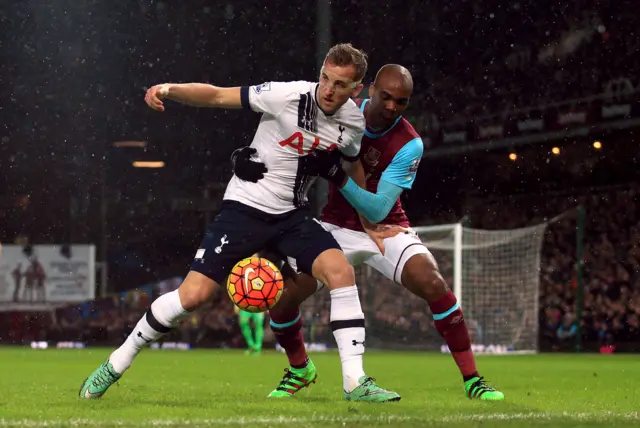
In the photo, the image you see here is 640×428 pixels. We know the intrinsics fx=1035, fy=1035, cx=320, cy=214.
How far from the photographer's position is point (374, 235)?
6.05 meters

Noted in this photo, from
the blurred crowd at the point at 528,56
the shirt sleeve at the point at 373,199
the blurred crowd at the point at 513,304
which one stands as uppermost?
the blurred crowd at the point at 528,56

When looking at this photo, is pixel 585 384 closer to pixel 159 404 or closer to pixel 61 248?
pixel 159 404

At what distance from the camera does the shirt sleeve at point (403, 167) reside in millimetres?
5840

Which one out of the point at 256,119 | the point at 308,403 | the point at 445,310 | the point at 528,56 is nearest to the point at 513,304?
the point at 445,310

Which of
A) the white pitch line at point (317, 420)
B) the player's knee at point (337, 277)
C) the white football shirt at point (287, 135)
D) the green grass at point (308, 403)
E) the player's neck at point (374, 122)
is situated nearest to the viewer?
the white pitch line at point (317, 420)

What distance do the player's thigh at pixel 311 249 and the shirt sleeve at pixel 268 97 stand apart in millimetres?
576

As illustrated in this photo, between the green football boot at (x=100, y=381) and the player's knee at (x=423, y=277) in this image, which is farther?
the player's knee at (x=423, y=277)

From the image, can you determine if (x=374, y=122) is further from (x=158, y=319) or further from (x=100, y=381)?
(x=100, y=381)

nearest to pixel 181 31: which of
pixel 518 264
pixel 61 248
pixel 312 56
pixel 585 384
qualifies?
pixel 312 56

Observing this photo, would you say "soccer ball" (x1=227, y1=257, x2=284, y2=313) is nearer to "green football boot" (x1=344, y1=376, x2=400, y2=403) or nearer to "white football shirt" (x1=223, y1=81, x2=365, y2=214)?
"white football shirt" (x1=223, y1=81, x2=365, y2=214)

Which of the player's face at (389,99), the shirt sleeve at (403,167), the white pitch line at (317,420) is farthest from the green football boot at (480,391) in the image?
the player's face at (389,99)

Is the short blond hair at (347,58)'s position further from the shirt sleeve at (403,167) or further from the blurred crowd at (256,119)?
the blurred crowd at (256,119)

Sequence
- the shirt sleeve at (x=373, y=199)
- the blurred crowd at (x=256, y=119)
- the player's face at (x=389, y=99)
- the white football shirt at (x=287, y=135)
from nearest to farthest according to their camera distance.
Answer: the white football shirt at (x=287, y=135) < the shirt sleeve at (x=373, y=199) < the player's face at (x=389, y=99) < the blurred crowd at (x=256, y=119)

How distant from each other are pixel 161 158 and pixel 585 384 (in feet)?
101
